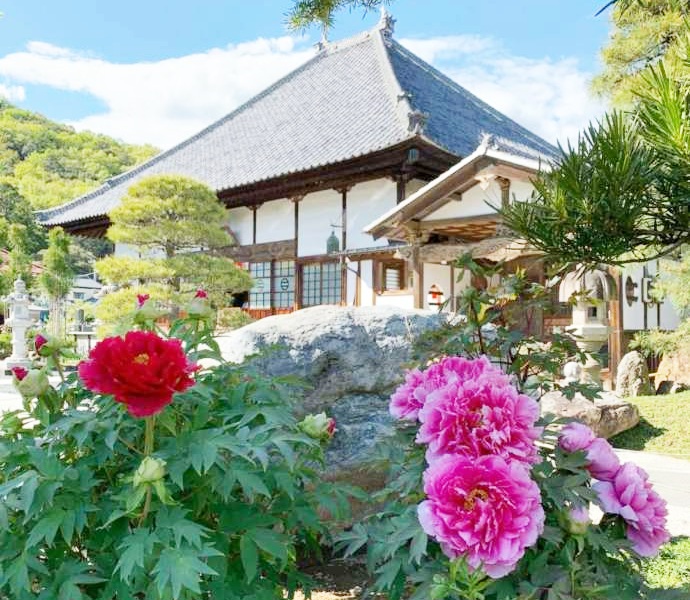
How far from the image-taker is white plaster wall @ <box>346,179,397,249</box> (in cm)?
1343

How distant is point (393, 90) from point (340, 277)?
5198 millimetres

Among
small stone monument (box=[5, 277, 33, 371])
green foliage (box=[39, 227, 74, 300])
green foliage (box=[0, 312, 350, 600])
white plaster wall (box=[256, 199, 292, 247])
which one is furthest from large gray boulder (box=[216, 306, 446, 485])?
green foliage (box=[39, 227, 74, 300])

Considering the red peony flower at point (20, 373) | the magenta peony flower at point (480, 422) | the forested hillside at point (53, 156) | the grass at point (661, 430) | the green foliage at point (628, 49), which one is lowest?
the grass at point (661, 430)

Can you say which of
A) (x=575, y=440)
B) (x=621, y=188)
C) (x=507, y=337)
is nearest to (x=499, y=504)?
(x=575, y=440)

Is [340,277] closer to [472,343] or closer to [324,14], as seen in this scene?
[324,14]

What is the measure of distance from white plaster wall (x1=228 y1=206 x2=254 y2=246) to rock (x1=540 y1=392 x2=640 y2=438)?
1082 cm

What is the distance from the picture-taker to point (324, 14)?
3.41 metres

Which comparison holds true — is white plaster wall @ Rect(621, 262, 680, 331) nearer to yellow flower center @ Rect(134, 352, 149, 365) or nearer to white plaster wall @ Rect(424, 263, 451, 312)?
white plaster wall @ Rect(424, 263, 451, 312)

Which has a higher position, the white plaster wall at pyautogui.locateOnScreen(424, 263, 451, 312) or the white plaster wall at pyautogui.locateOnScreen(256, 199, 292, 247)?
the white plaster wall at pyautogui.locateOnScreen(256, 199, 292, 247)

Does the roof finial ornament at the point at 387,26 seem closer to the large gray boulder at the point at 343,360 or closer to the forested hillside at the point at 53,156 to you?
the large gray boulder at the point at 343,360

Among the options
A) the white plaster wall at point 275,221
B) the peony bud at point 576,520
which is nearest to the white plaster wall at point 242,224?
the white plaster wall at point 275,221

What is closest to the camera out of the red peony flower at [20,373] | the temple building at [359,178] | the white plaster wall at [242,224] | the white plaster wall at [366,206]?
the red peony flower at [20,373]

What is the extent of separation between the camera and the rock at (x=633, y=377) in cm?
1080

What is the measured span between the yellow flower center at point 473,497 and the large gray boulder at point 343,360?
2007mm
